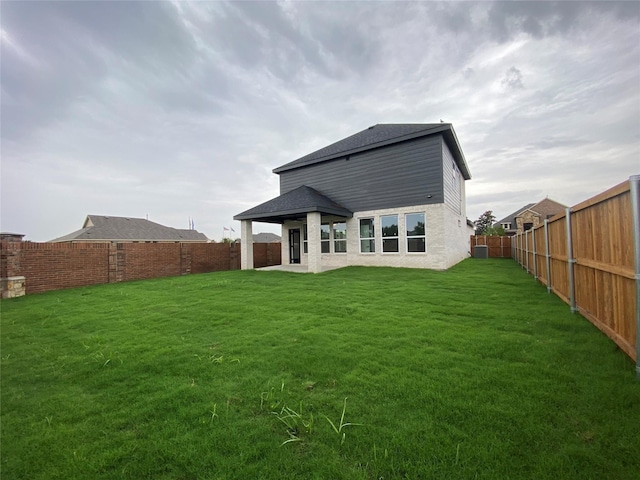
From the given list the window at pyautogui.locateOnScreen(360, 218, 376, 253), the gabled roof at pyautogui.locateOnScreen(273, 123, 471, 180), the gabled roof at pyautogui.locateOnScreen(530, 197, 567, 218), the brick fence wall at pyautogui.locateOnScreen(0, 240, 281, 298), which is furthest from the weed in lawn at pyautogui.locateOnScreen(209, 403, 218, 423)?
the gabled roof at pyautogui.locateOnScreen(530, 197, 567, 218)

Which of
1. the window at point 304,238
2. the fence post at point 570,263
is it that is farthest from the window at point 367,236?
the fence post at point 570,263

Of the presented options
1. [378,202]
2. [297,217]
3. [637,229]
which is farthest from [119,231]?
[637,229]

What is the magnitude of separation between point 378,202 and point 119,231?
3069 centimetres

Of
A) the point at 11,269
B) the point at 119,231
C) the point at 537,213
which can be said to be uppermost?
the point at 537,213

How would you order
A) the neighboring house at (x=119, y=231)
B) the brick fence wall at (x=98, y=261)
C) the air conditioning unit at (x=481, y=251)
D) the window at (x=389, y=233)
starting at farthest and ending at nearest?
the neighboring house at (x=119, y=231)
the air conditioning unit at (x=481, y=251)
the window at (x=389, y=233)
the brick fence wall at (x=98, y=261)

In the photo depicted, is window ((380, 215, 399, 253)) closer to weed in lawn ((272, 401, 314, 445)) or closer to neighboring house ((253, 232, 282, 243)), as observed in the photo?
weed in lawn ((272, 401, 314, 445))

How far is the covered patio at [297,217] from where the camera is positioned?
12914 millimetres

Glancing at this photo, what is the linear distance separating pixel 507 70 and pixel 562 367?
438 inches

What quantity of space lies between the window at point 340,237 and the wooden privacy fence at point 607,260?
9844 mm

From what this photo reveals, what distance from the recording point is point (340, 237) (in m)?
15.2

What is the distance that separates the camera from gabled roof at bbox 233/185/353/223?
12906 millimetres

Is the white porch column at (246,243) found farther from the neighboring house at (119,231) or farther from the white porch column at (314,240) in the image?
the neighboring house at (119,231)

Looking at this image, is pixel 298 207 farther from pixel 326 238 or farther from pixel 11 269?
pixel 11 269

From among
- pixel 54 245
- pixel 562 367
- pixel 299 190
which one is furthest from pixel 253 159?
pixel 562 367
